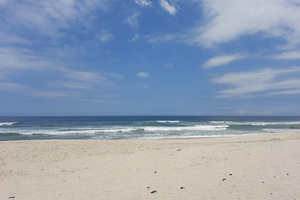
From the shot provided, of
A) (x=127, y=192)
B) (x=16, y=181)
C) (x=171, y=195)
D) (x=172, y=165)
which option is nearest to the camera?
(x=171, y=195)

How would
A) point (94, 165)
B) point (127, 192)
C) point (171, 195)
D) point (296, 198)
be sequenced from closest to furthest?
1. point (296, 198)
2. point (171, 195)
3. point (127, 192)
4. point (94, 165)

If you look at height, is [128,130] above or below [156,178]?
below

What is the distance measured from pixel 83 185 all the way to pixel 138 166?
2622 millimetres

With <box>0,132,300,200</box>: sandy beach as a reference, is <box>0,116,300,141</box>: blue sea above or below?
below

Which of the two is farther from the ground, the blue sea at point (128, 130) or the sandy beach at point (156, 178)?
the sandy beach at point (156, 178)

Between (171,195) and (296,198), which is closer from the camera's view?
(296,198)

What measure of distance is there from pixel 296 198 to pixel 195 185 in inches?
95.8

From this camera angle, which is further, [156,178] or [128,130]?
[128,130]

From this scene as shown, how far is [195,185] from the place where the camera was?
527 centimetres

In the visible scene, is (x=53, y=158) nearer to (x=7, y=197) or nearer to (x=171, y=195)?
(x=7, y=197)

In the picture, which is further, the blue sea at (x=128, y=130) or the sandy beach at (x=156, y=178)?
the blue sea at (x=128, y=130)

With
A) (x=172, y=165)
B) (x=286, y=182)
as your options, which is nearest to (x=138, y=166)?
(x=172, y=165)

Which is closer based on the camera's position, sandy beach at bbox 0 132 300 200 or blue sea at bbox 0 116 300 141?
sandy beach at bbox 0 132 300 200

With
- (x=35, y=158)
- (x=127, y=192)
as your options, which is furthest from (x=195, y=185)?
(x=35, y=158)
